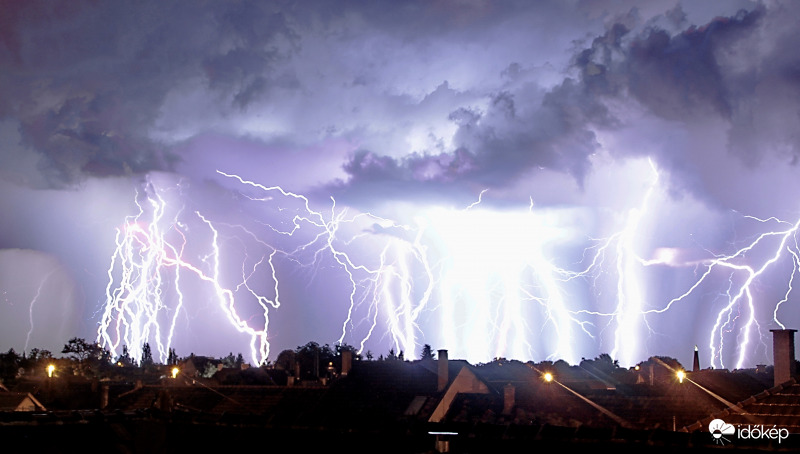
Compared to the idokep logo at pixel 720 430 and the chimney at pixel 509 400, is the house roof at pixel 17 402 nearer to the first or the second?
the chimney at pixel 509 400

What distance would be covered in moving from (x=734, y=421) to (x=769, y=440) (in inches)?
86.2

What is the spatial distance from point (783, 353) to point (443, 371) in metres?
13.7

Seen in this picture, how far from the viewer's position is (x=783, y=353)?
2705cm

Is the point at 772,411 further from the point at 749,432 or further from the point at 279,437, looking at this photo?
the point at 279,437

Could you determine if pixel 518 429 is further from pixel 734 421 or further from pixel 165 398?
pixel 165 398

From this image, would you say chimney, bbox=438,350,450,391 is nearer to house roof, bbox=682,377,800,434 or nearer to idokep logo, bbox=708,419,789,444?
house roof, bbox=682,377,800,434

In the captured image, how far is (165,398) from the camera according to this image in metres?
28.6

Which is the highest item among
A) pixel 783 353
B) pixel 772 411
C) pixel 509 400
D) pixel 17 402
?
pixel 783 353

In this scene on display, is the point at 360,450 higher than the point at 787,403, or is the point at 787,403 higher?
the point at 787,403

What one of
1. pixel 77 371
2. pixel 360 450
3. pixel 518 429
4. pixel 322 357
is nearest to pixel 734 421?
pixel 518 429

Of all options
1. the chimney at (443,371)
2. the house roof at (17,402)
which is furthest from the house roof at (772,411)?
the house roof at (17,402)

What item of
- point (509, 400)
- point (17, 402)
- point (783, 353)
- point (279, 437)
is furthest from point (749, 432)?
point (17, 402)

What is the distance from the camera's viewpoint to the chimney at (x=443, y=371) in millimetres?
34969

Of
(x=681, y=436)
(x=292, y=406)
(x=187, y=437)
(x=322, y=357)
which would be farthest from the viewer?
(x=322, y=357)
